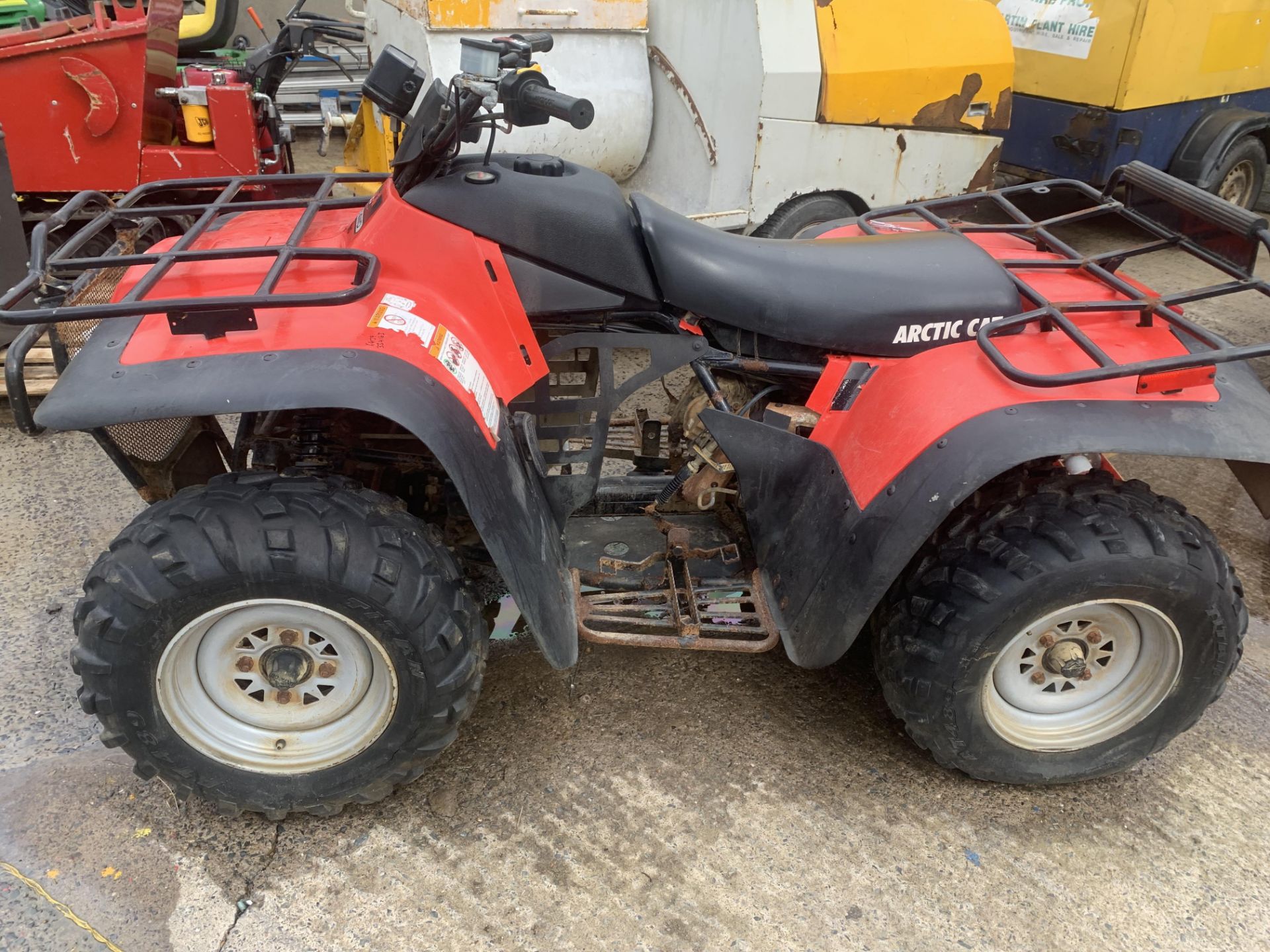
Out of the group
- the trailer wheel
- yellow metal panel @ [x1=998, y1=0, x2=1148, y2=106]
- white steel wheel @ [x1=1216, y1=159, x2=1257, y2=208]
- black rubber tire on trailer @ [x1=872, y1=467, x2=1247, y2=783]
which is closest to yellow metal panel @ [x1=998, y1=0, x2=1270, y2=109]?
yellow metal panel @ [x1=998, y1=0, x2=1148, y2=106]

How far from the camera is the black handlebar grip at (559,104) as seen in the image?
2.01 metres

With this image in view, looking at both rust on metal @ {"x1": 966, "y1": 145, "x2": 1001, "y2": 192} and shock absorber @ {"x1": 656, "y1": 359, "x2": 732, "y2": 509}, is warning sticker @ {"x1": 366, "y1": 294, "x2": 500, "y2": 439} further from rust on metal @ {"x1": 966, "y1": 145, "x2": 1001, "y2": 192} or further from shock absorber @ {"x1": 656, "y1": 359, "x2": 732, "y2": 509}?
rust on metal @ {"x1": 966, "y1": 145, "x2": 1001, "y2": 192}

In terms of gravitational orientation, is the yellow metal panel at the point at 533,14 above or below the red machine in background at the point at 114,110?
above

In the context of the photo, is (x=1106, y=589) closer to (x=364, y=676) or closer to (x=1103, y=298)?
(x=1103, y=298)

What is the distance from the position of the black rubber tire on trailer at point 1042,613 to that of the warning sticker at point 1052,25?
4.76 meters

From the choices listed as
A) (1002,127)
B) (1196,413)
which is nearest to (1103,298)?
(1196,413)

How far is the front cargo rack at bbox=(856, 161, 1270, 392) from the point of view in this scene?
2086 mm

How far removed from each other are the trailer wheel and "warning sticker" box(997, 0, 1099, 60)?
4.43 ft

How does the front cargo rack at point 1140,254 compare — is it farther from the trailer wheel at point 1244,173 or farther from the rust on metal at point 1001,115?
the trailer wheel at point 1244,173

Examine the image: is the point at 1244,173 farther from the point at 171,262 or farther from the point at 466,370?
the point at 171,262

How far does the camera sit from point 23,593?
312cm

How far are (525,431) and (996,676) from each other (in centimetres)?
134

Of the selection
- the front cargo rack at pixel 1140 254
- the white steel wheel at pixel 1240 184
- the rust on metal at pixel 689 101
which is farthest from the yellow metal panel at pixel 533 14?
the white steel wheel at pixel 1240 184

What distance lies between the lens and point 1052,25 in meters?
6.18
